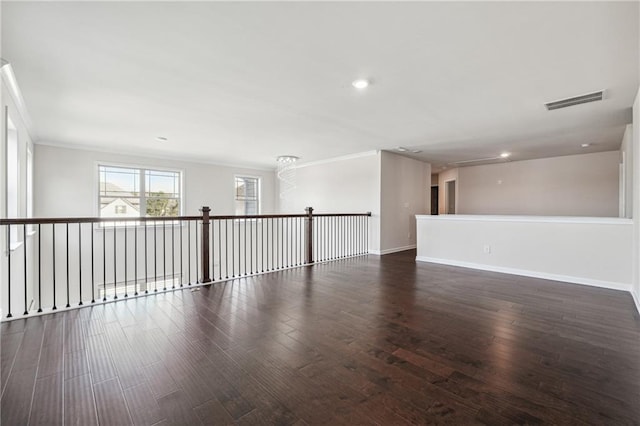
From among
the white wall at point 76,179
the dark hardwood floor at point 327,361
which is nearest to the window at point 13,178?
the dark hardwood floor at point 327,361

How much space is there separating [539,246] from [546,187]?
384cm

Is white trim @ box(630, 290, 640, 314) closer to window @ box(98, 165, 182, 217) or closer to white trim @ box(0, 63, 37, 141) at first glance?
white trim @ box(0, 63, 37, 141)

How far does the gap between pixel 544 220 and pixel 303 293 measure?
12.7 feet

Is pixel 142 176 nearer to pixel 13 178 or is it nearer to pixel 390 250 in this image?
pixel 13 178

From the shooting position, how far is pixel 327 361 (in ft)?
6.47

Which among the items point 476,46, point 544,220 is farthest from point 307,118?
point 544,220

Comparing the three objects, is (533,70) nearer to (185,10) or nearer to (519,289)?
(519,289)

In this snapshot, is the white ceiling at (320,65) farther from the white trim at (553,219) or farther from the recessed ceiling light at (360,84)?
the white trim at (553,219)

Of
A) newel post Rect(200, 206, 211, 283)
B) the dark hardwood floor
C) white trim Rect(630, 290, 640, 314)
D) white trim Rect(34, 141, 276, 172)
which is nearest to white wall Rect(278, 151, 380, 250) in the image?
white trim Rect(34, 141, 276, 172)

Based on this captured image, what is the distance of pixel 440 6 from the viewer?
179 cm

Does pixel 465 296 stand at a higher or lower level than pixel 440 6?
lower

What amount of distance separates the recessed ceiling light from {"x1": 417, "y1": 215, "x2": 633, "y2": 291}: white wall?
3474 millimetres

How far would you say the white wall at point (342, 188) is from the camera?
652cm

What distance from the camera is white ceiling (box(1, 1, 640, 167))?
74.1 inches
